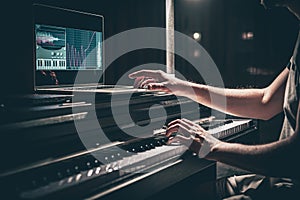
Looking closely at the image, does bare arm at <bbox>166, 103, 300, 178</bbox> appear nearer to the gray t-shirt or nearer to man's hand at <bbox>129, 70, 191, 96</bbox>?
the gray t-shirt

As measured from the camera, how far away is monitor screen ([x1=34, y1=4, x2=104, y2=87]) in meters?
2.04

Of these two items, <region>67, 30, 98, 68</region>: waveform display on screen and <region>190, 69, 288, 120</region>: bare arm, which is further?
<region>67, 30, 98, 68</region>: waveform display on screen

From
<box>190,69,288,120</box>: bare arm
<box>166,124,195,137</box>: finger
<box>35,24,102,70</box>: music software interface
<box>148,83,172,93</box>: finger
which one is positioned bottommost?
<box>166,124,195,137</box>: finger

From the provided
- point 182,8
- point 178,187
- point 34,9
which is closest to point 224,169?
point 178,187

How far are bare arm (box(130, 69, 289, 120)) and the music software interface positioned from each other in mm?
359

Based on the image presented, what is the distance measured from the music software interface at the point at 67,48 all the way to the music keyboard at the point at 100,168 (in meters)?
0.70

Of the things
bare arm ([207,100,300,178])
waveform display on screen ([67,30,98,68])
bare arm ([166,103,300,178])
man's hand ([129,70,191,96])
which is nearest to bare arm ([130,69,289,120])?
man's hand ([129,70,191,96])

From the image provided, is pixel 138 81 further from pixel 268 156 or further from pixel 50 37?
pixel 268 156

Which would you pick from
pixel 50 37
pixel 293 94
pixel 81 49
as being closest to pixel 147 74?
pixel 81 49

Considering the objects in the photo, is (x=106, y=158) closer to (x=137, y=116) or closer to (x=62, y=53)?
(x=137, y=116)

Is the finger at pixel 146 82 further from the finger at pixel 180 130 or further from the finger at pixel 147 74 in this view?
the finger at pixel 180 130

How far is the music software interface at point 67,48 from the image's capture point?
6.70 feet

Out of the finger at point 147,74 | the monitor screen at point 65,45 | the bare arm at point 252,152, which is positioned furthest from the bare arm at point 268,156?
the monitor screen at point 65,45

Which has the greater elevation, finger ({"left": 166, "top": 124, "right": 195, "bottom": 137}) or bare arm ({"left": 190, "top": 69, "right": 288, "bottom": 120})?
bare arm ({"left": 190, "top": 69, "right": 288, "bottom": 120})
